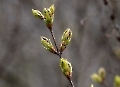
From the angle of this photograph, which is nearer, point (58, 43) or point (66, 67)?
point (66, 67)

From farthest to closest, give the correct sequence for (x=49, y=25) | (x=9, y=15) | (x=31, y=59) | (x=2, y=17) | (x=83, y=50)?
(x=31, y=59)
(x=9, y=15)
(x=2, y=17)
(x=83, y=50)
(x=49, y=25)

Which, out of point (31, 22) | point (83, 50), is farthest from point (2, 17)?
point (83, 50)

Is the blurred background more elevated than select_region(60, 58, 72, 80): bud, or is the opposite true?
the blurred background

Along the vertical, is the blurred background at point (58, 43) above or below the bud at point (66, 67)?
above

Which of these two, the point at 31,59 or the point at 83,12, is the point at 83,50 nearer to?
the point at 83,12

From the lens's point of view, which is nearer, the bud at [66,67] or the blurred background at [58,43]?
the bud at [66,67]

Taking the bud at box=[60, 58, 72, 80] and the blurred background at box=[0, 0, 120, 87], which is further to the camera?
the blurred background at box=[0, 0, 120, 87]

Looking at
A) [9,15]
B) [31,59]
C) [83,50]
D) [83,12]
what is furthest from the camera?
[31,59]

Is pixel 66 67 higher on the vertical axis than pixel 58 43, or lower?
lower
